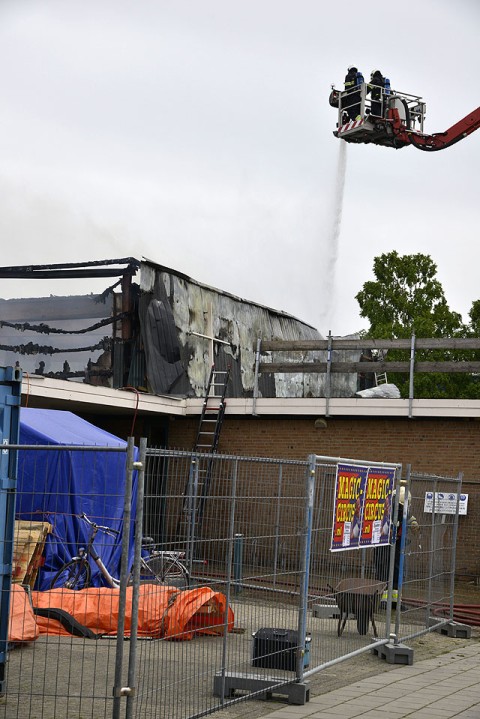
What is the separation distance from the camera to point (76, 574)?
500 inches

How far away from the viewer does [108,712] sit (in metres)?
8.02

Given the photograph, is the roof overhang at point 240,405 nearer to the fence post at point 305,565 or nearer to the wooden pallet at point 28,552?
the wooden pallet at point 28,552

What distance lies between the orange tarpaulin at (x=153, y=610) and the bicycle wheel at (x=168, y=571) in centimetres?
10

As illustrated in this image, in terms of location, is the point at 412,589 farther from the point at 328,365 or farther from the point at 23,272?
the point at 23,272

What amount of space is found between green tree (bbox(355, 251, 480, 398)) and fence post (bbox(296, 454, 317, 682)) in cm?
3022

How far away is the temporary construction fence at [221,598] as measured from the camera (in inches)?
312

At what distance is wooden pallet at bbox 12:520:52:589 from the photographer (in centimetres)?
1318

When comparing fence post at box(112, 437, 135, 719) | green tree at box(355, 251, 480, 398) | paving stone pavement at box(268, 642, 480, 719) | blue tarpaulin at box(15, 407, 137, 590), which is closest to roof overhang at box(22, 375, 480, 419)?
blue tarpaulin at box(15, 407, 137, 590)

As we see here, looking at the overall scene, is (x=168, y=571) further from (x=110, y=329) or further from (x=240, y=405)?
(x=240, y=405)

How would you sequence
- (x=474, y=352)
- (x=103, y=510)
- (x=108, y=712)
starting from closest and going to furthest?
(x=108, y=712) → (x=103, y=510) → (x=474, y=352)

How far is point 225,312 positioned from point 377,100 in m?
6.74

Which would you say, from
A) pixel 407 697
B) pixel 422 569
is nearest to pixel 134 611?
pixel 407 697

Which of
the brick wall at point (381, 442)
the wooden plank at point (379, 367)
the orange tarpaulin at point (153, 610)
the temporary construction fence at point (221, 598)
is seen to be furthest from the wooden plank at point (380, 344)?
the orange tarpaulin at point (153, 610)

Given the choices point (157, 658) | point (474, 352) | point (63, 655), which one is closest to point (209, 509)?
point (157, 658)
